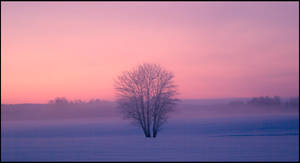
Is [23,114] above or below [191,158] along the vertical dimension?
above

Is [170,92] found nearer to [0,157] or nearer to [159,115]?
[159,115]

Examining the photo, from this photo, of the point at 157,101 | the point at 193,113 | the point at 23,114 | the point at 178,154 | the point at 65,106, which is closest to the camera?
the point at 178,154

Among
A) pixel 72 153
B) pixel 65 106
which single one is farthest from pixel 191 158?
pixel 65 106

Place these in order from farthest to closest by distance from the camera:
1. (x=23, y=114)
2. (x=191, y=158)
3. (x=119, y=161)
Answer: (x=23, y=114), (x=191, y=158), (x=119, y=161)

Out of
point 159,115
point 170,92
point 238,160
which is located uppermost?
point 170,92

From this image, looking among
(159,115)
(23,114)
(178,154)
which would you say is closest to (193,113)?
(23,114)

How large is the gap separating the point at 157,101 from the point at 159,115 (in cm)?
182

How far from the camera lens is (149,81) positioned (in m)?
38.8

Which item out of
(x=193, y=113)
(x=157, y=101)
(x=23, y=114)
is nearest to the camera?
(x=157, y=101)

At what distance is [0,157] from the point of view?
16.6 meters

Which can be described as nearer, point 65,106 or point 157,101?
point 157,101

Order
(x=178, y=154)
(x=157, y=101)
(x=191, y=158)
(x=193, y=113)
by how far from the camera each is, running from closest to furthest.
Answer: (x=191, y=158), (x=178, y=154), (x=157, y=101), (x=193, y=113)

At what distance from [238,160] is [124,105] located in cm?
2482

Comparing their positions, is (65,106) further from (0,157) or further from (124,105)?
(0,157)
